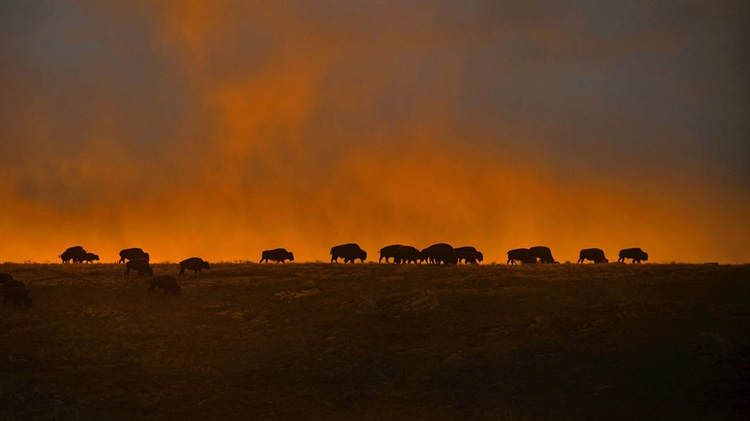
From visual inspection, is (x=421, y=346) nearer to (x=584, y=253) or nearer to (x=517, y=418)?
(x=517, y=418)

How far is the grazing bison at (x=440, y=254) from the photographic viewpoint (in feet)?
200

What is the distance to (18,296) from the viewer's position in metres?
49.4

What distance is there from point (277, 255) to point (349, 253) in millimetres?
6139

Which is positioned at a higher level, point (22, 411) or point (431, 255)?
point (431, 255)

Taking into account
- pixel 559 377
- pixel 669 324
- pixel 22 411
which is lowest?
pixel 22 411

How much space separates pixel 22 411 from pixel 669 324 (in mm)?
28408

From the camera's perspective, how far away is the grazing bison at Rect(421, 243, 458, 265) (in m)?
61.0

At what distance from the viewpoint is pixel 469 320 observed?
4384cm

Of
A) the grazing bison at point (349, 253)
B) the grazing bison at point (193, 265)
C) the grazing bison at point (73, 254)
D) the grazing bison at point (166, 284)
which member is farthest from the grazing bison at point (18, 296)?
the grazing bison at point (349, 253)

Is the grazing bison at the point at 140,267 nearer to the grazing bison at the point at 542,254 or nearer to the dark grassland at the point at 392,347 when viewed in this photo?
the dark grassland at the point at 392,347

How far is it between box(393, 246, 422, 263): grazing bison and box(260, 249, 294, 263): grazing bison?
386 inches

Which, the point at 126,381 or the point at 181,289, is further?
the point at 181,289

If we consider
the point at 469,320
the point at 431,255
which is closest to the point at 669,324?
the point at 469,320

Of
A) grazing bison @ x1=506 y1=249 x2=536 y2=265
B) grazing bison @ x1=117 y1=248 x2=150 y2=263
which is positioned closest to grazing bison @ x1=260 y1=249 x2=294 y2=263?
grazing bison @ x1=117 y1=248 x2=150 y2=263
